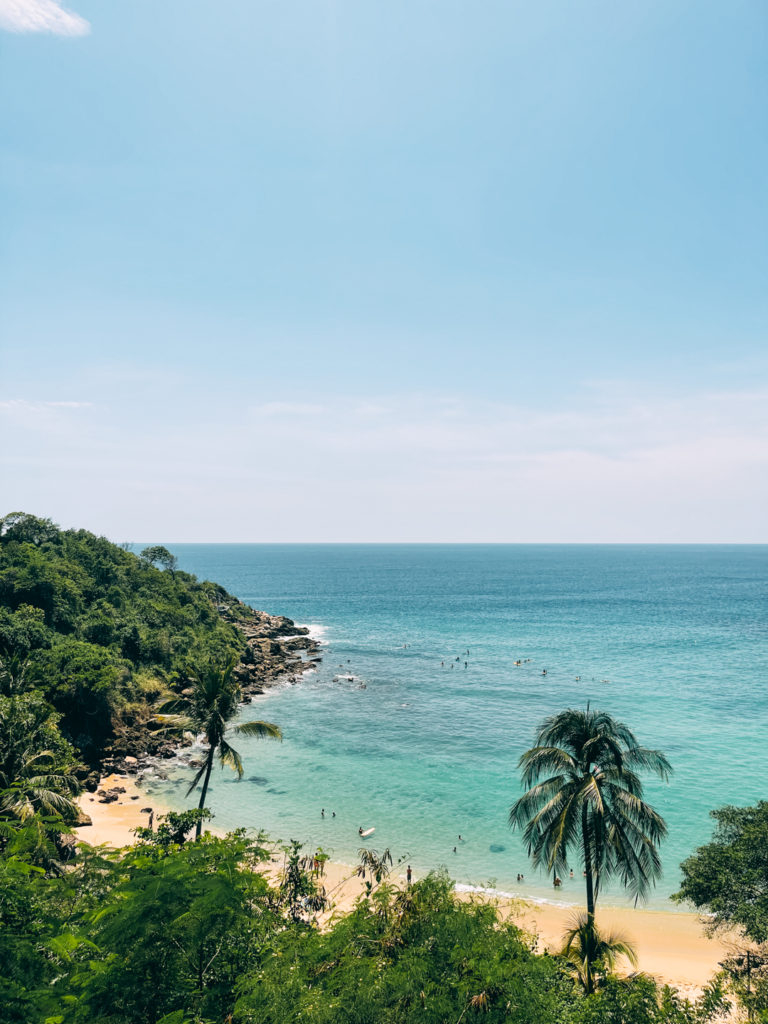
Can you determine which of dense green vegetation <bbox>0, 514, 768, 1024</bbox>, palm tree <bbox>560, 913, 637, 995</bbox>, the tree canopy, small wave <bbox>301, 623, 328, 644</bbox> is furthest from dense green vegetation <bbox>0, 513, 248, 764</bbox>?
the tree canopy

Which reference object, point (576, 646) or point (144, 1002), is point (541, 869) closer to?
point (144, 1002)

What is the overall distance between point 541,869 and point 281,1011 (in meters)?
28.3

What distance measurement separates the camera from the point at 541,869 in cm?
→ 3547

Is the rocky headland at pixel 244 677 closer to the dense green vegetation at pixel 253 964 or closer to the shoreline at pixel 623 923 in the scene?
the shoreline at pixel 623 923

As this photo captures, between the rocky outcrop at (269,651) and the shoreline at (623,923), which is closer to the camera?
the shoreline at (623,923)

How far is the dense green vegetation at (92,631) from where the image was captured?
46844 millimetres

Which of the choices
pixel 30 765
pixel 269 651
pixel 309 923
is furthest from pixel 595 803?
pixel 269 651

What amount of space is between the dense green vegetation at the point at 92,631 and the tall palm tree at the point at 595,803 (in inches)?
1321

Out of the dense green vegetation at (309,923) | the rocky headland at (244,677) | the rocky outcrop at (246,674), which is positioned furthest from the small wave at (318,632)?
the dense green vegetation at (309,923)

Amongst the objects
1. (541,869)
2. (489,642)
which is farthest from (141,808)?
(489,642)

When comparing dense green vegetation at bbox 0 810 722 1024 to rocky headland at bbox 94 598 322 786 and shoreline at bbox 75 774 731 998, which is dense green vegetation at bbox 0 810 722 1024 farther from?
rocky headland at bbox 94 598 322 786

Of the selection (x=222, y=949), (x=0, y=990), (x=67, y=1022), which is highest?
(x=0, y=990)

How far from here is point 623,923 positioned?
30797 mm

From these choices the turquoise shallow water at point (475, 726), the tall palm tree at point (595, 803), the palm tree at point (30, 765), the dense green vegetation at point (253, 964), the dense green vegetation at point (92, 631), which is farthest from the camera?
the dense green vegetation at point (92, 631)
